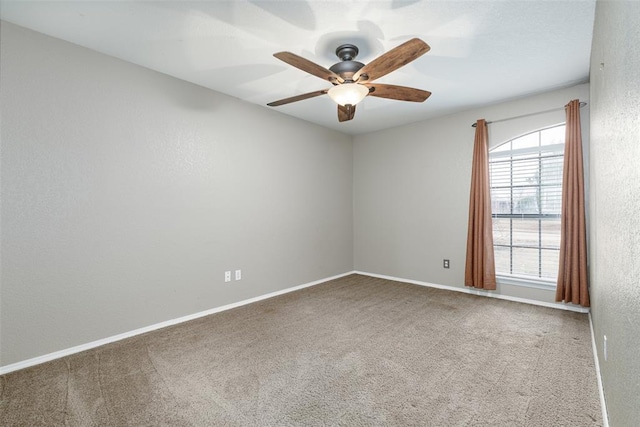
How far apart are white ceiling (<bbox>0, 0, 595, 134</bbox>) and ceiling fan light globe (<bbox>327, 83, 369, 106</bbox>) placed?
42 cm

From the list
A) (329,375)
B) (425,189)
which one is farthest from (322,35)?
(425,189)

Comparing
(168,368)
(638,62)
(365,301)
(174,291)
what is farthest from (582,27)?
(174,291)

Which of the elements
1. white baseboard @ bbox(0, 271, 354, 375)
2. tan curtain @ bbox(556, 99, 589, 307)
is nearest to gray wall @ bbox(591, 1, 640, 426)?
tan curtain @ bbox(556, 99, 589, 307)

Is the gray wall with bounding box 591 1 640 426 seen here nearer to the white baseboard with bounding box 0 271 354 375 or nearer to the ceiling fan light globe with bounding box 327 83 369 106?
the ceiling fan light globe with bounding box 327 83 369 106

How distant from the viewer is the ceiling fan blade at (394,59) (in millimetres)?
1905

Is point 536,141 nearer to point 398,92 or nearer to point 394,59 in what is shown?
point 398,92

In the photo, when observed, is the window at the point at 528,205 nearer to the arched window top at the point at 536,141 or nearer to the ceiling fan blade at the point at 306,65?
the arched window top at the point at 536,141

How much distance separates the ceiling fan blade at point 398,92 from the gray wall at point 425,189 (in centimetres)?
195

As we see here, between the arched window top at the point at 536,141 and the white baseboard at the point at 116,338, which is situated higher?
the arched window top at the point at 536,141

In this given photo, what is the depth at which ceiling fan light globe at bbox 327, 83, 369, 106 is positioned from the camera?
2418 mm

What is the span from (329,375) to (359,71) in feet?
7.43

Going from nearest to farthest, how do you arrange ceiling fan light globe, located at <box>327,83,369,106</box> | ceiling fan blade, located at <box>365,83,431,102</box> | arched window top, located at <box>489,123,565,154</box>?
ceiling fan light globe, located at <box>327,83,369,106</box>, ceiling fan blade, located at <box>365,83,431,102</box>, arched window top, located at <box>489,123,565,154</box>

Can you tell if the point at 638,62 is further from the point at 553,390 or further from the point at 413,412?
the point at 553,390

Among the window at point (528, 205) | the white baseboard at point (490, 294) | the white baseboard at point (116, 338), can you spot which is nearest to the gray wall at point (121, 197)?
the white baseboard at point (116, 338)
